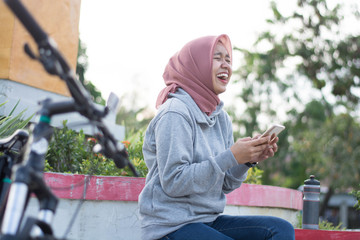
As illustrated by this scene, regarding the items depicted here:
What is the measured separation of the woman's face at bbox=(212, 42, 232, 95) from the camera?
304 cm

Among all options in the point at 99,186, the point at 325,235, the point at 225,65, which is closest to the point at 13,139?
the point at 99,186

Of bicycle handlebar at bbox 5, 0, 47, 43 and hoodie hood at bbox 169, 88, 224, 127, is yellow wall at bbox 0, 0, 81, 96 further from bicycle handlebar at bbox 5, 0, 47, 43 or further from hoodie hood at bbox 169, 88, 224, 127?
bicycle handlebar at bbox 5, 0, 47, 43

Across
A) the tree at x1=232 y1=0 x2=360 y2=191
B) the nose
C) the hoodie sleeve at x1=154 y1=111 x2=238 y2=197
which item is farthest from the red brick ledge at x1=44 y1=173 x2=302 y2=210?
the tree at x1=232 y1=0 x2=360 y2=191

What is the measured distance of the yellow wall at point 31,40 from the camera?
16.1 feet

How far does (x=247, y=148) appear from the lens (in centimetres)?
254

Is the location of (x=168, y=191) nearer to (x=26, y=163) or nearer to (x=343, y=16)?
(x=26, y=163)

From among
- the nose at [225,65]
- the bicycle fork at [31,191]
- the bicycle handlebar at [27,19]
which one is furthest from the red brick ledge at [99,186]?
the bicycle handlebar at [27,19]

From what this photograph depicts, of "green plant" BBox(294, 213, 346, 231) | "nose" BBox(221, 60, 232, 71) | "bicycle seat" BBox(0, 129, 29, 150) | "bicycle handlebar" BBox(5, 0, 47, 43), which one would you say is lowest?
"green plant" BBox(294, 213, 346, 231)

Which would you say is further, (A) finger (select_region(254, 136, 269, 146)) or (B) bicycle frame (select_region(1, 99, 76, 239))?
(A) finger (select_region(254, 136, 269, 146))

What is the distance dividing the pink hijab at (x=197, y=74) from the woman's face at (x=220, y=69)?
42mm

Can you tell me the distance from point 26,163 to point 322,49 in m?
19.2

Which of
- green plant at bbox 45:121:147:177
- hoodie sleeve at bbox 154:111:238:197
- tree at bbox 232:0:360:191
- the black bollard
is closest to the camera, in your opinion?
hoodie sleeve at bbox 154:111:238:197

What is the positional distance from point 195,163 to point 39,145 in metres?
1.11

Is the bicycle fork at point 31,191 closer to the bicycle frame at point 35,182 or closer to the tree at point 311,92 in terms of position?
the bicycle frame at point 35,182
